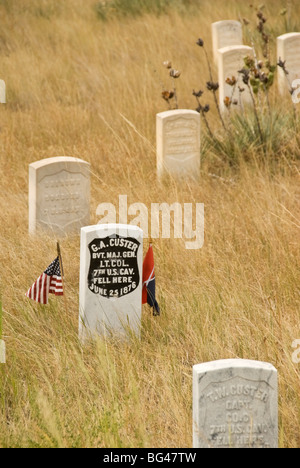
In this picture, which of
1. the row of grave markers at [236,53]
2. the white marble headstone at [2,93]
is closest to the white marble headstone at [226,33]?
the row of grave markers at [236,53]

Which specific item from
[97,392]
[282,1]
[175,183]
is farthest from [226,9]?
[97,392]

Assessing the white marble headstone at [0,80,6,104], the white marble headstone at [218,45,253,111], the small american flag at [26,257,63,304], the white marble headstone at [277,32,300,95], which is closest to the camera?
the small american flag at [26,257,63,304]

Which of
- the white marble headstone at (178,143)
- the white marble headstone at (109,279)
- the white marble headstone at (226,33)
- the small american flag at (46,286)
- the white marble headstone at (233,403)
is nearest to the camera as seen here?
the white marble headstone at (233,403)

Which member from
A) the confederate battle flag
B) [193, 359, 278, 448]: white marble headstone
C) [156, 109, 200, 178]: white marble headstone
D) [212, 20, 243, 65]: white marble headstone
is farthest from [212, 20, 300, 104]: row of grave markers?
[193, 359, 278, 448]: white marble headstone

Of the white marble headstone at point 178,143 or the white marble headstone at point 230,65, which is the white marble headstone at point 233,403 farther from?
the white marble headstone at point 230,65

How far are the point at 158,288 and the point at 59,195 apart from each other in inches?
59.4

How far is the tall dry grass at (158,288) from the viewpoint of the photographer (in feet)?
11.5

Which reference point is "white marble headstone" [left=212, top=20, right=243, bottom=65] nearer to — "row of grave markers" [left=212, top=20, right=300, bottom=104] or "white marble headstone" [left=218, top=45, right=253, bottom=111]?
"row of grave markers" [left=212, top=20, right=300, bottom=104]

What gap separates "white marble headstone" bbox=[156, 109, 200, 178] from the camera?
6961 millimetres

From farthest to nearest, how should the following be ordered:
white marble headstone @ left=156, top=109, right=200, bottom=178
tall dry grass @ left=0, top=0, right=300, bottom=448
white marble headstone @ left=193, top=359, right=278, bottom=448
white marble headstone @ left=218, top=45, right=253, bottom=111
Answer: white marble headstone @ left=218, top=45, right=253, bottom=111 → white marble headstone @ left=156, top=109, right=200, bottom=178 → tall dry grass @ left=0, top=0, right=300, bottom=448 → white marble headstone @ left=193, top=359, right=278, bottom=448

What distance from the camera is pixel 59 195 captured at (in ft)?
19.7

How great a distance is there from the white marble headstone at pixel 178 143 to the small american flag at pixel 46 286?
8.86 ft

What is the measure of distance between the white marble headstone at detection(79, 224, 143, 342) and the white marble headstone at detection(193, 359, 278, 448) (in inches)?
48.8

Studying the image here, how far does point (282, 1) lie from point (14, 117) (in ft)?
21.6
